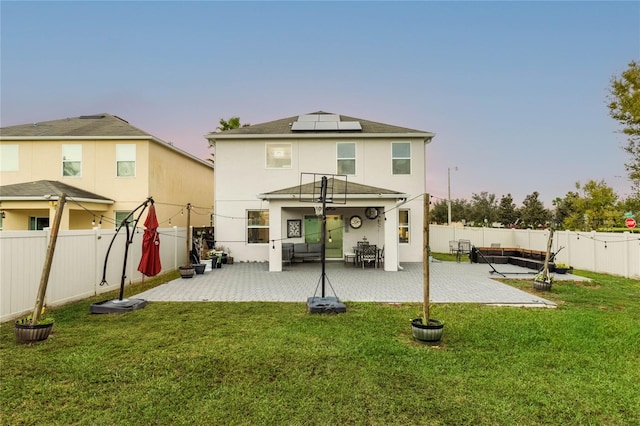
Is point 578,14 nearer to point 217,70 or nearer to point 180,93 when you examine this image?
point 217,70

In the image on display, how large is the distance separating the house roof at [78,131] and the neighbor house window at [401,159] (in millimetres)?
11312

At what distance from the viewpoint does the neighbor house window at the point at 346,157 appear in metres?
16.3

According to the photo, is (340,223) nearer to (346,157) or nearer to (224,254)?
(346,157)

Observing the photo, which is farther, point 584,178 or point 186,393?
point 584,178

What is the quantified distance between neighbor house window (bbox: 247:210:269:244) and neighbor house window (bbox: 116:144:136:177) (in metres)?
5.69

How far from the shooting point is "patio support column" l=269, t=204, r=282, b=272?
13102 millimetres

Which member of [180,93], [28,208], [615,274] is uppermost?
[180,93]

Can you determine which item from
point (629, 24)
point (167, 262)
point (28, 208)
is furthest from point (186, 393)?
point (629, 24)

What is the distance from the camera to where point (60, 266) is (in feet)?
24.5

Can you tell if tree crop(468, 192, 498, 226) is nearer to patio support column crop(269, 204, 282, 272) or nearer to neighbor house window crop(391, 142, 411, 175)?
neighbor house window crop(391, 142, 411, 175)

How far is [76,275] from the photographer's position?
7969 millimetres

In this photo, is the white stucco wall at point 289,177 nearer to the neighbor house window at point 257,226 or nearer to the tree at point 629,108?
the neighbor house window at point 257,226

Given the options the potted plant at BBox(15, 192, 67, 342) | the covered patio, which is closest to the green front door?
the covered patio

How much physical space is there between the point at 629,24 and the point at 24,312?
22012 millimetres
